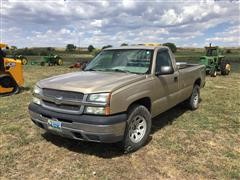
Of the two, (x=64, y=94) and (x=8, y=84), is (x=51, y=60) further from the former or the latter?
(x=64, y=94)

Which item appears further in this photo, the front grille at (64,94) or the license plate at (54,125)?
the license plate at (54,125)

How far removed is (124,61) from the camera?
5.91 meters

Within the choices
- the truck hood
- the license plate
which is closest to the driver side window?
the truck hood

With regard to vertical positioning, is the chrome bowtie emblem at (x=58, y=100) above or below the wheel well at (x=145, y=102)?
above

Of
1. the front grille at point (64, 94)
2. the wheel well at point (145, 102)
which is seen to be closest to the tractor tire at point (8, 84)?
the front grille at point (64, 94)

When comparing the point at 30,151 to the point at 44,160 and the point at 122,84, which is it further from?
the point at 122,84

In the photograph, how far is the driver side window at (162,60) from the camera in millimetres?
5858

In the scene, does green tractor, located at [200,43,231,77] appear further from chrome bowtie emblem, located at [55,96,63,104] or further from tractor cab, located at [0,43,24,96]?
chrome bowtie emblem, located at [55,96,63,104]

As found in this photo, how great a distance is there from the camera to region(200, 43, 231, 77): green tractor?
57.1ft

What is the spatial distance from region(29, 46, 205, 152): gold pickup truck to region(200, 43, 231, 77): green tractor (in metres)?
11.6

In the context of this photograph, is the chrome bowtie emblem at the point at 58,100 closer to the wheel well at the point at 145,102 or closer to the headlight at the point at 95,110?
the headlight at the point at 95,110

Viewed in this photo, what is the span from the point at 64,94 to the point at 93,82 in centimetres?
50

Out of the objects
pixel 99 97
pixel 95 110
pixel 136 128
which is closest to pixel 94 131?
pixel 95 110

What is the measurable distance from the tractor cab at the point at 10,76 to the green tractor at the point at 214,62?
11.2 m
